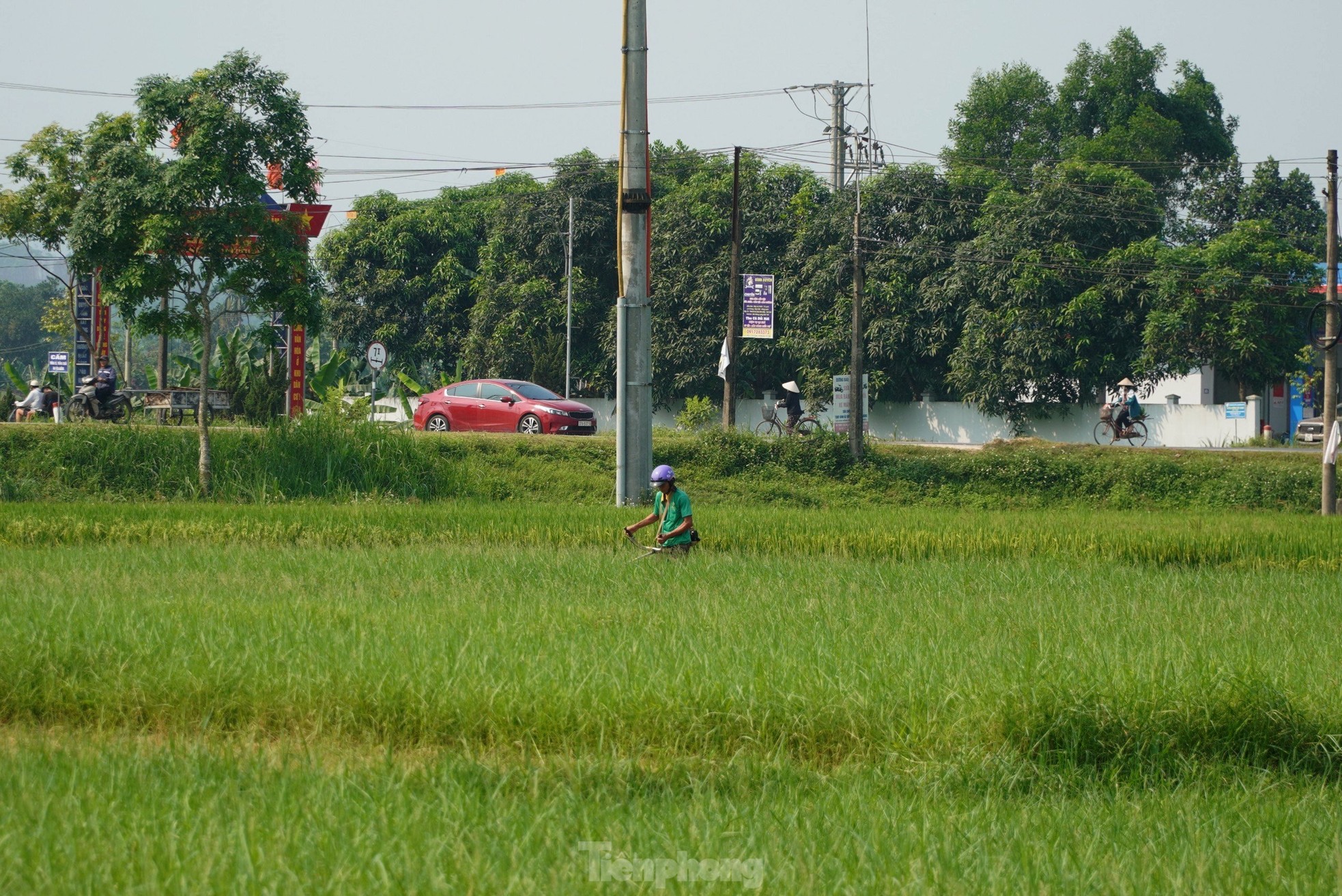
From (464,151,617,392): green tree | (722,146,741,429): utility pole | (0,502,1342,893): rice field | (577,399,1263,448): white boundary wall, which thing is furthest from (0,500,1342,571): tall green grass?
(464,151,617,392): green tree

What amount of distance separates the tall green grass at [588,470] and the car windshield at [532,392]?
Answer: 3873mm

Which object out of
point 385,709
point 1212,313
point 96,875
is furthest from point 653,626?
point 1212,313

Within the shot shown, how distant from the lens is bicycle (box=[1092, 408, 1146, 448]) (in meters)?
33.5

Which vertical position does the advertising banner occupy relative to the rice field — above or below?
above

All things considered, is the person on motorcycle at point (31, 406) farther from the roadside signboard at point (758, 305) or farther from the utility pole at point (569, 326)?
the utility pole at point (569, 326)

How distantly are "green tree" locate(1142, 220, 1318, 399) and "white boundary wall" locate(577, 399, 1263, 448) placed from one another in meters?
1.58

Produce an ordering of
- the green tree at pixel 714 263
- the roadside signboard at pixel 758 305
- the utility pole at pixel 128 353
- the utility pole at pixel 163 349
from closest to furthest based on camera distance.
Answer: the utility pole at pixel 163 349 < the utility pole at pixel 128 353 < the roadside signboard at pixel 758 305 < the green tree at pixel 714 263

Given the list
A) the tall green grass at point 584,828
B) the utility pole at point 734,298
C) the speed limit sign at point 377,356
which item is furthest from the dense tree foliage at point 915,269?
the tall green grass at point 584,828

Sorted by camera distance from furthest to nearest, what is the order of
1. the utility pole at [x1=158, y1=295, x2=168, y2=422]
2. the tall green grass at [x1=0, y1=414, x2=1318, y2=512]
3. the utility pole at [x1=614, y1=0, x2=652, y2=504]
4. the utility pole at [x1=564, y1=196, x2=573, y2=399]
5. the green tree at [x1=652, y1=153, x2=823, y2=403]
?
the utility pole at [x1=564, y1=196, x2=573, y2=399]
the green tree at [x1=652, y1=153, x2=823, y2=403]
the tall green grass at [x1=0, y1=414, x2=1318, y2=512]
the utility pole at [x1=158, y1=295, x2=168, y2=422]
the utility pole at [x1=614, y1=0, x2=652, y2=504]

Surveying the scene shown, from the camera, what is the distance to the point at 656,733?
645 centimetres

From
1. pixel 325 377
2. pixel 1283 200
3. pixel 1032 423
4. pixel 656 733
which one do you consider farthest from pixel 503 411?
pixel 1283 200

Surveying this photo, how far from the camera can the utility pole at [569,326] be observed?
4153cm

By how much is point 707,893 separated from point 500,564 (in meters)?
8.30

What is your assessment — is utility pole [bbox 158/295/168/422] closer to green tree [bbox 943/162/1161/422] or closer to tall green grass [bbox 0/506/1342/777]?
tall green grass [bbox 0/506/1342/777]
